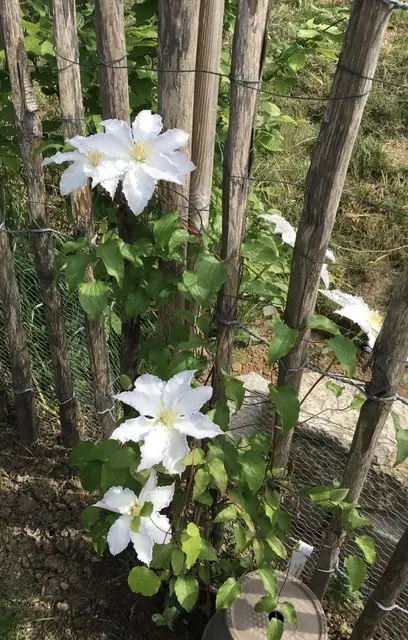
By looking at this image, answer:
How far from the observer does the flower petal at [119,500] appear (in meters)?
1.42

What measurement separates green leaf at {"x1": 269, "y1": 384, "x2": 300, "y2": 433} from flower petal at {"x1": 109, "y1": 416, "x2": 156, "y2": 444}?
27cm

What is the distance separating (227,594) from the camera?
1526 mm

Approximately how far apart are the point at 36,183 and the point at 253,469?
876 millimetres

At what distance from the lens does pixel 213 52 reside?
1329 mm

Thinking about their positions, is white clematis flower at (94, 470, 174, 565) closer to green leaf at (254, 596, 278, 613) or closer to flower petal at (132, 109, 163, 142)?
green leaf at (254, 596, 278, 613)

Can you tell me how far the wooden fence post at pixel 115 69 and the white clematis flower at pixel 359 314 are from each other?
50 cm

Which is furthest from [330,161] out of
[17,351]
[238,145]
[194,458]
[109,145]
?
[17,351]

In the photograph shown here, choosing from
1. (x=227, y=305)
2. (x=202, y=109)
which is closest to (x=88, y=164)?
(x=202, y=109)

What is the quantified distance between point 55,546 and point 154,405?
1.06m

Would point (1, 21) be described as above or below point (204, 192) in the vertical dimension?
above

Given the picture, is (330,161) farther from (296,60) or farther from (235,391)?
(296,60)

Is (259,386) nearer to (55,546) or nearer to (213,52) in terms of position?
(55,546)

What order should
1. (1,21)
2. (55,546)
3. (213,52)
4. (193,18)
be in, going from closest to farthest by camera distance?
1. (193,18)
2. (213,52)
3. (1,21)
4. (55,546)

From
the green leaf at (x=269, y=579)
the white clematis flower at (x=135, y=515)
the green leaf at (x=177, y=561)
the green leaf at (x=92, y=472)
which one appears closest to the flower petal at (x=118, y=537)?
the white clematis flower at (x=135, y=515)
